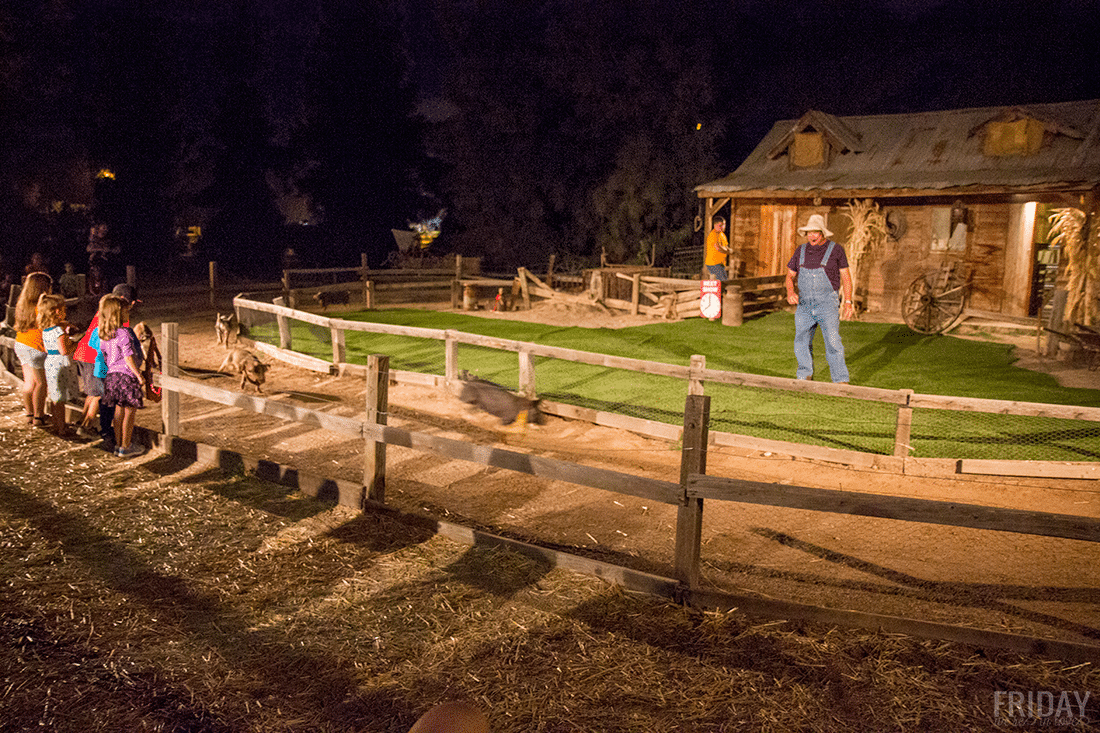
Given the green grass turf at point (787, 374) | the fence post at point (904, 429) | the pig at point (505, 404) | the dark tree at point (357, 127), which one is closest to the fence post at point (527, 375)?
the pig at point (505, 404)

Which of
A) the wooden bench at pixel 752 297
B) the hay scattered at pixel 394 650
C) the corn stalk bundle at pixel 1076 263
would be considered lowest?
the hay scattered at pixel 394 650

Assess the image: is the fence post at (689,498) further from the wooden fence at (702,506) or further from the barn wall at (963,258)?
the barn wall at (963,258)

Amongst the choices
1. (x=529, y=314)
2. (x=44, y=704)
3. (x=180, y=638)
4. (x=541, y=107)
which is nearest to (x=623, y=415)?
(x=180, y=638)

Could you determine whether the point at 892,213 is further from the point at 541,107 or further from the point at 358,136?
the point at 358,136

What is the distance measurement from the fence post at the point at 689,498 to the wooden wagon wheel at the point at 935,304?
12538 mm

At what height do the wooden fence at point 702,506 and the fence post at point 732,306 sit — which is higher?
the fence post at point 732,306

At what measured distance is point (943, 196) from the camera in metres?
17.2

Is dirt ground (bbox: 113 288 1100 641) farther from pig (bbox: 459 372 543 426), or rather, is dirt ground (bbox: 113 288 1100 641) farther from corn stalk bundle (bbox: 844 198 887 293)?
corn stalk bundle (bbox: 844 198 887 293)

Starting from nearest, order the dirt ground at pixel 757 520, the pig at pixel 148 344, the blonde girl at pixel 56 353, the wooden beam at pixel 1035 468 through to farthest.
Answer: the dirt ground at pixel 757 520 < the wooden beam at pixel 1035 468 < the blonde girl at pixel 56 353 < the pig at pixel 148 344

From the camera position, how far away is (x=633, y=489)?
192 inches

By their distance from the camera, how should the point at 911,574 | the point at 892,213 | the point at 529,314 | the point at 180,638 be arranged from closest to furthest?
the point at 180,638, the point at 911,574, the point at 892,213, the point at 529,314

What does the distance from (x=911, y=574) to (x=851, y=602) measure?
700 mm

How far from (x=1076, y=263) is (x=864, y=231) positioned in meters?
4.58

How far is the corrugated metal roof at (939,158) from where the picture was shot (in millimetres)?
15836
